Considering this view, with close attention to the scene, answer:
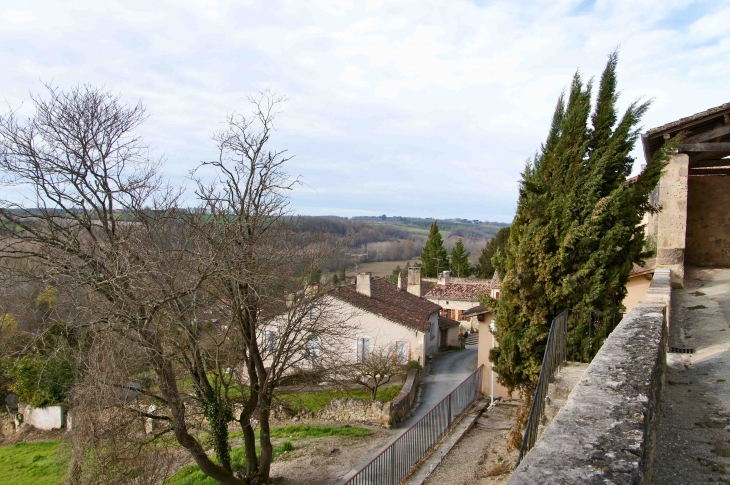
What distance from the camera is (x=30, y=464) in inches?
655

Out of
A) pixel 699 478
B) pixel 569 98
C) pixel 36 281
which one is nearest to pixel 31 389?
pixel 36 281

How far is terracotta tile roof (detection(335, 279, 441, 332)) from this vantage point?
2419 centimetres

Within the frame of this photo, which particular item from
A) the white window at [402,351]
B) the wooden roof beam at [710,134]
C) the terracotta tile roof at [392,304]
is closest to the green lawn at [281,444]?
the terracotta tile roof at [392,304]

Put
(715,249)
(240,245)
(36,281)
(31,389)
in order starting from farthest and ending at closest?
1. (31,389)
2. (715,249)
3. (240,245)
4. (36,281)

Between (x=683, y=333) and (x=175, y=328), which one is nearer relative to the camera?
(x=683, y=333)

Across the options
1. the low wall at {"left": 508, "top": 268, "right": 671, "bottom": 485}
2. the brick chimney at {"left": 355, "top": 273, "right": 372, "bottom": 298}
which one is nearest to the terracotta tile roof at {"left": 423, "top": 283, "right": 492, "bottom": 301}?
the brick chimney at {"left": 355, "top": 273, "right": 372, "bottom": 298}

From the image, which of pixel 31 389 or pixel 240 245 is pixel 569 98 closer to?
pixel 240 245

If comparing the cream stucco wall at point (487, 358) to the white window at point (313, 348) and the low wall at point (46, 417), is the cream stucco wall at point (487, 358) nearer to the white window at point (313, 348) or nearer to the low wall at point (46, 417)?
the white window at point (313, 348)

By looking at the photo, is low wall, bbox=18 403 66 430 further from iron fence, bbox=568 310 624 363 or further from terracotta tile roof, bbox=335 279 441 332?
iron fence, bbox=568 310 624 363

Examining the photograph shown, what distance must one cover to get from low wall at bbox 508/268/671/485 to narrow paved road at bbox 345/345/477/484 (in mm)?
11513

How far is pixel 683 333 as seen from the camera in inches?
257

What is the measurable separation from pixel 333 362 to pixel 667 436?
34.5ft

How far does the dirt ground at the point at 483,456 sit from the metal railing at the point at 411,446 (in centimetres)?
87

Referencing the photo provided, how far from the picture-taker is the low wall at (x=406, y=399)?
56.7 ft
